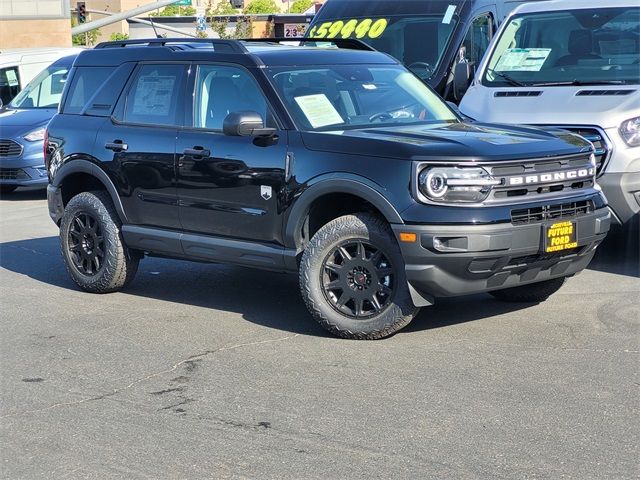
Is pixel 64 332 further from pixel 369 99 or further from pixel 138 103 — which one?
pixel 369 99

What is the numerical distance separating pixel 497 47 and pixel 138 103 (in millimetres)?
3838

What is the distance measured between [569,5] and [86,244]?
5069 millimetres

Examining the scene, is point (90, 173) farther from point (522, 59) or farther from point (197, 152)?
point (522, 59)

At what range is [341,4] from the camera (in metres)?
13.9

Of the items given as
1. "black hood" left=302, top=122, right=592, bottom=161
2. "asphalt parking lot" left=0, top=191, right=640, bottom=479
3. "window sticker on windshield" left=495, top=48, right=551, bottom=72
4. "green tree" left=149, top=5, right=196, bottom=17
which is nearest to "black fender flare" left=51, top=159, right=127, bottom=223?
"asphalt parking lot" left=0, top=191, right=640, bottom=479

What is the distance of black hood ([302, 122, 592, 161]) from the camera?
6.55 metres

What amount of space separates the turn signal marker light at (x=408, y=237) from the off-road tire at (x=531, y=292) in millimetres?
1531

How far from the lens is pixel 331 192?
6891mm

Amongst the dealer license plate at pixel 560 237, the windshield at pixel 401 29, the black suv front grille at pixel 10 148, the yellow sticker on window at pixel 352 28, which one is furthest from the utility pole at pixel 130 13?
the dealer license plate at pixel 560 237

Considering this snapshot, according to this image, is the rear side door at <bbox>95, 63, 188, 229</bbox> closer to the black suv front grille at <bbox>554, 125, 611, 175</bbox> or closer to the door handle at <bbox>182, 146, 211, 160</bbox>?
the door handle at <bbox>182, 146, 211, 160</bbox>

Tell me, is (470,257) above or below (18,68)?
above

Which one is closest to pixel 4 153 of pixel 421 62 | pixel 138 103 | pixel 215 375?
pixel 421 62

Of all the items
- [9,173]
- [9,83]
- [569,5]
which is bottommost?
[9,173]

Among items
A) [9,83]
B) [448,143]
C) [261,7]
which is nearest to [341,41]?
[448,143]
